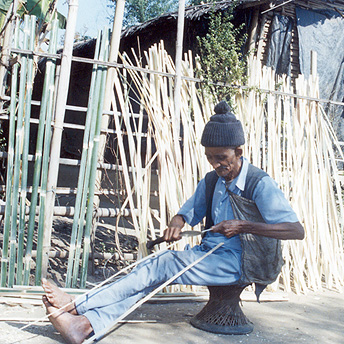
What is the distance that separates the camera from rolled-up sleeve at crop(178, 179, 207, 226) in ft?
9.93

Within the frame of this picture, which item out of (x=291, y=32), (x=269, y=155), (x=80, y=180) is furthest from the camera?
(x=291, y=32)

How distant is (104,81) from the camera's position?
3.72 meters

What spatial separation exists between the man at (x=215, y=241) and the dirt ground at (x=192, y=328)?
7.8 inches

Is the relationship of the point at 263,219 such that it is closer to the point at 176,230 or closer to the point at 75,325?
the point at 176,230

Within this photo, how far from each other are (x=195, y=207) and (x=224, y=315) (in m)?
0.68

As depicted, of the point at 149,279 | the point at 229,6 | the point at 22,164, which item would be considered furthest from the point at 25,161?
the point at 229,6

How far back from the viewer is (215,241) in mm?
2896

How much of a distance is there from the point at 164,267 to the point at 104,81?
5.55 feet

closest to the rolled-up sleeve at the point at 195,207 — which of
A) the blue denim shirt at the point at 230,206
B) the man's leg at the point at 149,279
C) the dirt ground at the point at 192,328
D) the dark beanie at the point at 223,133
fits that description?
the blue denim shirt at the point at 230,206

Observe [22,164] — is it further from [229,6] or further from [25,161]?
[229,6]

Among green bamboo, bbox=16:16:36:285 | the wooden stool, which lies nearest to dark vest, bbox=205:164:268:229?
the wooden stool

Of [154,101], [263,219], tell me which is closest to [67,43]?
[154,101]

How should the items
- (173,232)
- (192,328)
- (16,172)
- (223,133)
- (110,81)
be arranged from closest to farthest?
(223,133), (173,232), (192,328), (16,172), (110,81)

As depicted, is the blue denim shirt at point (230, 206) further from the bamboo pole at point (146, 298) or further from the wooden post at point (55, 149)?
the wooden post at point (55, 149)
